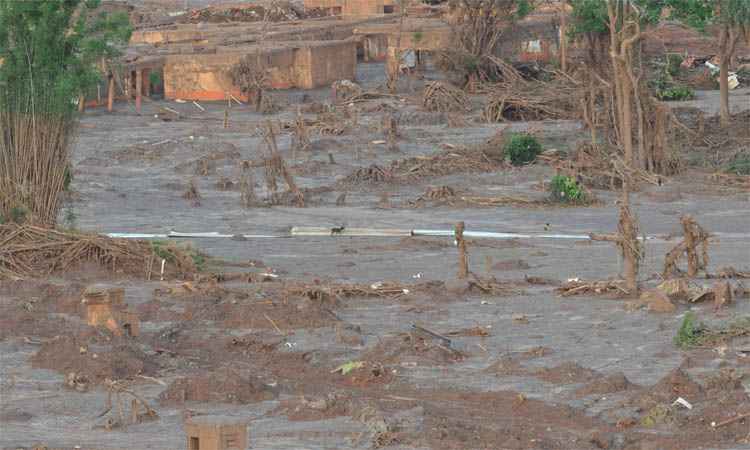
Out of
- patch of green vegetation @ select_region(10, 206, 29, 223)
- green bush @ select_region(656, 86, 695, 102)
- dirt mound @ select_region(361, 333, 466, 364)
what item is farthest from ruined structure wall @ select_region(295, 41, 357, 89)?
dirt mound @ select_region(361, 333, 466, 364)

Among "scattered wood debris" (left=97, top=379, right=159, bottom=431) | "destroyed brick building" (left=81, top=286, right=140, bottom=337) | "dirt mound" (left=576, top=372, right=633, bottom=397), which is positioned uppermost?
"destroyed brick building" (left=81, top=286, right=140, bottom=337)

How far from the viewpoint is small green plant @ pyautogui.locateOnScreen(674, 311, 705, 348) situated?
1206cm

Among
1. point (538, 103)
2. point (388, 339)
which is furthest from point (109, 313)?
Answer: point (538, 103)

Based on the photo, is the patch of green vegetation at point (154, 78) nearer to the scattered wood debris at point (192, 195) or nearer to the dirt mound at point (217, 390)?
the scattered wood debris at point (192, 195)

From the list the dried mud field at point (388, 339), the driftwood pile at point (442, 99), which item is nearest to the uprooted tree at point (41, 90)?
the dried mud field at point (388, 339)

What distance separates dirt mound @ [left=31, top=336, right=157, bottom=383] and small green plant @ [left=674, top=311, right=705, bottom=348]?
4.26m

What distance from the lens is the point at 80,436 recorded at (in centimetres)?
986

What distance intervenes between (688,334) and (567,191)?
1061 centimetres

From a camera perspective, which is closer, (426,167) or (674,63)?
(426,167)

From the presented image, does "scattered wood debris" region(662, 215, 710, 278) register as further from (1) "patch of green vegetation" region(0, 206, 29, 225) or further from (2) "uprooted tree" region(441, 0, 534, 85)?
(2) "uprooted tree" region(441, 0, 534, 85)

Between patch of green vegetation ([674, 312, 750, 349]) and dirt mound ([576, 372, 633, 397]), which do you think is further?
patch of green vegetation ([674, 312, 750, 349])

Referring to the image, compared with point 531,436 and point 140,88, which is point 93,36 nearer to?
point 531,436

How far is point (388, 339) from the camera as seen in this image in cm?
1250

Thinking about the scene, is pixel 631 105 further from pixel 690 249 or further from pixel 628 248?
pixel 628 248
